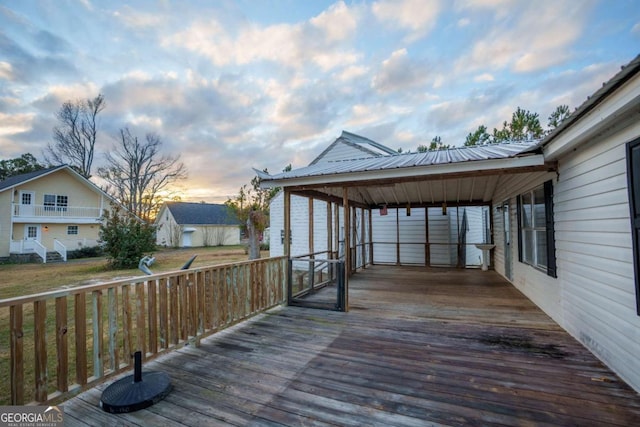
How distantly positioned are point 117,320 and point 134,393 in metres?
0.64

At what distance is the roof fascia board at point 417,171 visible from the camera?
13.0 feet

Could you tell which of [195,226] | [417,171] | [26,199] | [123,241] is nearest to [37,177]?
[26,199]

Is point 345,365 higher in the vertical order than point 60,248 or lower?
lower

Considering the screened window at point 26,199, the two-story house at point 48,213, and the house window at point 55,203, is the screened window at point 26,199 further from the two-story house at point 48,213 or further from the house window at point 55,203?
the house window at point 55,203

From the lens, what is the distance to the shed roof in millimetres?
28547

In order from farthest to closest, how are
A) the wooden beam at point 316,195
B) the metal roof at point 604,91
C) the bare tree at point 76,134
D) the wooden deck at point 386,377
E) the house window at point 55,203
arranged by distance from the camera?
the bare tree at point 76,134 → the house window at point 55,203 → the wooden beam at point 316,195 → the wooden deck at point 386,377 → the metal roof at point 604,91

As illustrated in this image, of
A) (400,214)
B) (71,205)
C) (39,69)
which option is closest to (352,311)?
(400,214)

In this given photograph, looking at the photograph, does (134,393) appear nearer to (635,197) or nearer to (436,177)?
(635,197)

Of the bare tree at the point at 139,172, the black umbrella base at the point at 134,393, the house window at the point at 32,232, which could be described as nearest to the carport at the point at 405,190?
the black umbrella base at the point at 134,393

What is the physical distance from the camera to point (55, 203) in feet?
62.3

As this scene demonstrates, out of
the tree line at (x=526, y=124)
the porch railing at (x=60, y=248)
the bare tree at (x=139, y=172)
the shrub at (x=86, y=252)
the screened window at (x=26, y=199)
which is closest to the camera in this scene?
the tree line at (x=526, y=124)

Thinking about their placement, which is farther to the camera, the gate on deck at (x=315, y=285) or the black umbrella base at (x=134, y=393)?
the gate on deck at (x=315, y=285)

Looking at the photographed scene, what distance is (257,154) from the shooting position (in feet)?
61.1

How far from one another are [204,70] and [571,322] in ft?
31.9
